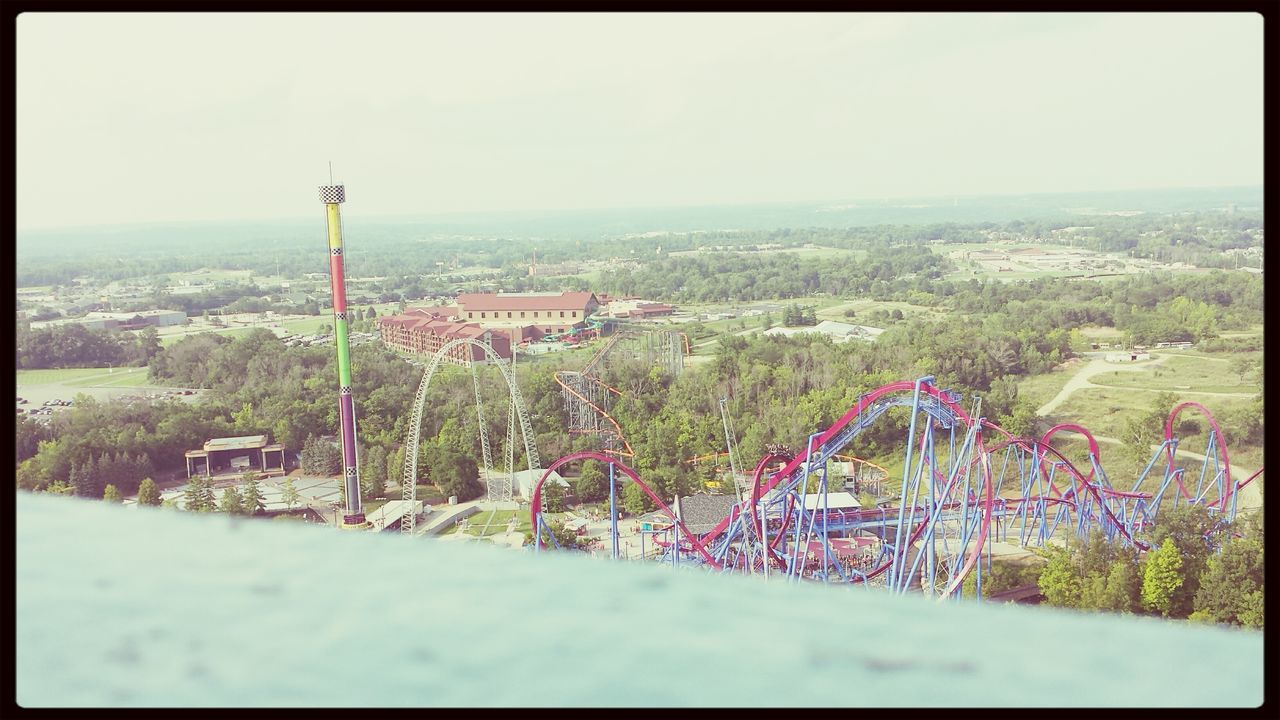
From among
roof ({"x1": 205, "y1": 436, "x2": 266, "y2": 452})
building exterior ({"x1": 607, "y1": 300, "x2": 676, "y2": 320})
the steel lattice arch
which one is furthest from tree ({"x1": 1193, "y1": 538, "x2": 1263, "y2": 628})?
building exterior ({"x1": 607, "y1": 300, "x2": 676, "y2": 320})

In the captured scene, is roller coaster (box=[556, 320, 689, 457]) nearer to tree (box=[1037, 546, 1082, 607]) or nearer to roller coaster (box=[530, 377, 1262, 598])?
roller coaster (box=[530, 377, 1262, 598])

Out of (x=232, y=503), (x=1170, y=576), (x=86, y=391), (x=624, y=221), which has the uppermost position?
(x=624, y=221)

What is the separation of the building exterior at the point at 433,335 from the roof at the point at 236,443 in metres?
2.87

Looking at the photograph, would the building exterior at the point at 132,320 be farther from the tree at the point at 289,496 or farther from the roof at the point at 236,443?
the tree at the point at 289,496

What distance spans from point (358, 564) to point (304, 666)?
41 cm

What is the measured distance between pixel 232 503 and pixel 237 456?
196cm

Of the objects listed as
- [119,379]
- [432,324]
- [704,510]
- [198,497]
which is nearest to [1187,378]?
[704,510]

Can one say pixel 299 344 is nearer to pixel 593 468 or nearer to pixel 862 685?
pixel 593 468

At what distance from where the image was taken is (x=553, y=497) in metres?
9.41

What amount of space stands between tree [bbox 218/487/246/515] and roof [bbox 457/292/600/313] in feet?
19.0

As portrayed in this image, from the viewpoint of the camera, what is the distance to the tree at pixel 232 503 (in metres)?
9.06

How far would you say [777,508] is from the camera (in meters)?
8.06

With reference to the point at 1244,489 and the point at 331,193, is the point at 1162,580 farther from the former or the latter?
the point at 331,193

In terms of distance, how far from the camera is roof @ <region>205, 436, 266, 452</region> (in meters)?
10.8
